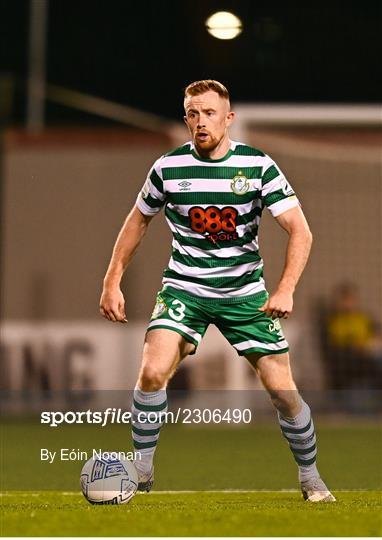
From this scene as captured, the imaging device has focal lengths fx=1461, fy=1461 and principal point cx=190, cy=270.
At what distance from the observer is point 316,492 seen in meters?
6.60

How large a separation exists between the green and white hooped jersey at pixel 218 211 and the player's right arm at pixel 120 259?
16 centimetres

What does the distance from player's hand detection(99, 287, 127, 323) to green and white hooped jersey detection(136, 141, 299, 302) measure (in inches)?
11.1

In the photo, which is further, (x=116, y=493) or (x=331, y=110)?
(x=331, y=110)

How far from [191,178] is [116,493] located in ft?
4.75

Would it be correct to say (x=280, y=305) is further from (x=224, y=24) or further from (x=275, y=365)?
(x=224, y=24)

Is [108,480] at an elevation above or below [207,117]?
below

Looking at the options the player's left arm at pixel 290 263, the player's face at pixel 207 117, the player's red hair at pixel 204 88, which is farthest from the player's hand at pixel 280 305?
the player's red hair at pixel 204 88

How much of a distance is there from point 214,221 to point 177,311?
44 cm

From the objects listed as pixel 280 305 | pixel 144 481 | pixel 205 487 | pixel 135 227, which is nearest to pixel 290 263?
pixel 280 305

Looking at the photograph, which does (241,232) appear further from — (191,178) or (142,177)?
(142,177)

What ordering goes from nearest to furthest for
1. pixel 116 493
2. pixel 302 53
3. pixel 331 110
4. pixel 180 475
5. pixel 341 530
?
pixel 341 530 < pixel 116 493 < pixel 180 475 < pixel 331 110 < pixel 302 53

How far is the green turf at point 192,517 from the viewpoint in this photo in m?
5.25

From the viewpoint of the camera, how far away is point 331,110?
1426 centimetres

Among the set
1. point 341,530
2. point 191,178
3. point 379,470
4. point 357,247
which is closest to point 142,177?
point 357,247
